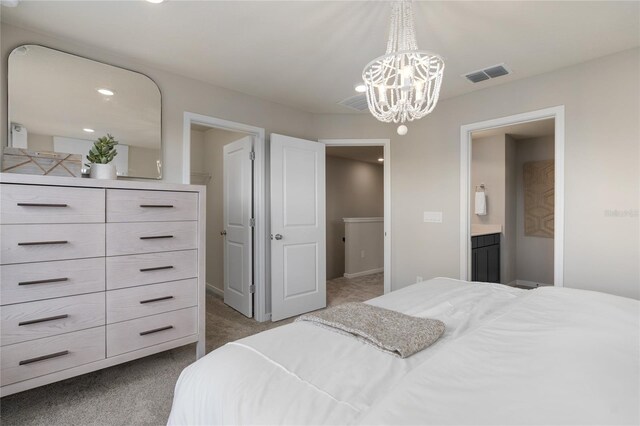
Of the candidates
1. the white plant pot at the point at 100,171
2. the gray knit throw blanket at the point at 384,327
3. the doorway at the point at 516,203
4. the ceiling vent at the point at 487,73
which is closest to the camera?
the gray knit throw blanket at the point at 384,327

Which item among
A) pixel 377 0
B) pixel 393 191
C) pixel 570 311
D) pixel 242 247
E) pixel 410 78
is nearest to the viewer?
pixel 570 311

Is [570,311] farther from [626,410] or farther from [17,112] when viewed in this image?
[17,112]

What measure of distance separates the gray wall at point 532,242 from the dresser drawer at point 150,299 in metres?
→ 4.82

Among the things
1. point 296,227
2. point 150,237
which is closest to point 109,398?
point 150,237

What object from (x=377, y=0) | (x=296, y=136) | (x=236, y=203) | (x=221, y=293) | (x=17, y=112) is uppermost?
(x=377, y=0)

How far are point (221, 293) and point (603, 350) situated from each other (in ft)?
13.1

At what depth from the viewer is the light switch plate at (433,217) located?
3.45 meters

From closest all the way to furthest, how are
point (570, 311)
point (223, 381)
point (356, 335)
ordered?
1. point (223, 381)
2. point (356, 335)
3. point (570, 311)

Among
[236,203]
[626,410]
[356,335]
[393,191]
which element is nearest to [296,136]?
[236,203]

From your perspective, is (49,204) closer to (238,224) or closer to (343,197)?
(238,224)

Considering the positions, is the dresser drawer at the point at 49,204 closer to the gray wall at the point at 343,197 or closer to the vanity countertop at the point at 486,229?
the gray wall at the point at 343,197

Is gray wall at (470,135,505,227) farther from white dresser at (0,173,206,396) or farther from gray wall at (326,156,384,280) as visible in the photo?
white dresser at (0,173,206,396)

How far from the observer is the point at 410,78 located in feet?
5.24

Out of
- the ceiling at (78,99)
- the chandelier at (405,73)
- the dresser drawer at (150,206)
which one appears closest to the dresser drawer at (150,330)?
the dresser drawer at (150,206)
